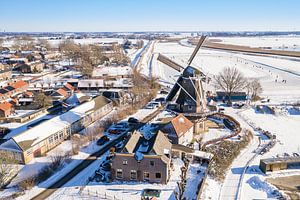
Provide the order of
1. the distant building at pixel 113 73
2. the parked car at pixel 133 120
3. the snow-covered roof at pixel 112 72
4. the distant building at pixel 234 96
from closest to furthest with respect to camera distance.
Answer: the parked car at pixel 133 120
the distant building at pixel 234 96
the distant building at pixel 113 73
the snow-covered roof at pixel 112 72

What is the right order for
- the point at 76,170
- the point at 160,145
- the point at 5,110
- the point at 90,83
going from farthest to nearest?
1. the point at 90,83
2. the point at 5,110
3. the point at 76,170
4. the point at 160,145

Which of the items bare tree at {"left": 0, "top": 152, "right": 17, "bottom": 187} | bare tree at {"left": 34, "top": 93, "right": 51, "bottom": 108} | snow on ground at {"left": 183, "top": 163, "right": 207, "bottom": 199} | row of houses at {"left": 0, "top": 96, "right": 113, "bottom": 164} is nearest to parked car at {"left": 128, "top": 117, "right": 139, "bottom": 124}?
row of houses at {"left": 0, "top": 96, "right": 113, "bottom": 164}

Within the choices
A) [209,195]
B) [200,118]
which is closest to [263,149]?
[200,118]

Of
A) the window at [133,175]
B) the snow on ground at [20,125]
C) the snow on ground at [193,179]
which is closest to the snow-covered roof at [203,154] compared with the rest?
the snow on ground at [193,179]

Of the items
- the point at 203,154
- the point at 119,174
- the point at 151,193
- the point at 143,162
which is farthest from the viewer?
the point at 203,154

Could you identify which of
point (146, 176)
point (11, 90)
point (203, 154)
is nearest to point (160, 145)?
point (146, 176)

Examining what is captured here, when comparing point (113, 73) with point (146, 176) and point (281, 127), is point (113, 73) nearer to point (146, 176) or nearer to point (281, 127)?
point (281, 127)

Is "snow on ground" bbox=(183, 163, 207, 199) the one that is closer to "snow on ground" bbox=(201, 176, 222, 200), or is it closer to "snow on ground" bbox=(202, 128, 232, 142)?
"snow on ground" bbox=(201, 176, 222, 200)

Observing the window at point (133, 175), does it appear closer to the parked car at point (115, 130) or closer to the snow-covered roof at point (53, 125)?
the snow-covered roof at point (53, 125)
